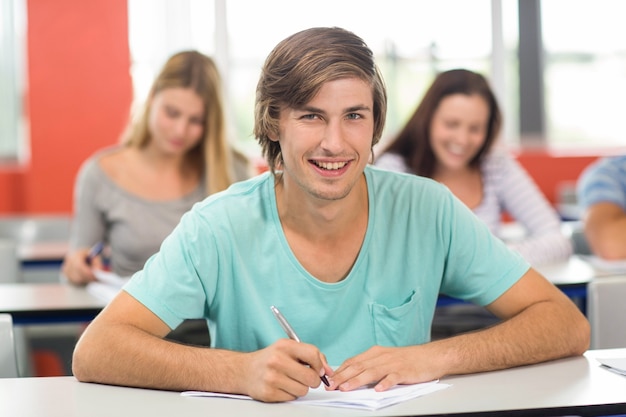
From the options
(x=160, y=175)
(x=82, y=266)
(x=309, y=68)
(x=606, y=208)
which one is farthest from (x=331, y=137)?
(x=606, y=208)

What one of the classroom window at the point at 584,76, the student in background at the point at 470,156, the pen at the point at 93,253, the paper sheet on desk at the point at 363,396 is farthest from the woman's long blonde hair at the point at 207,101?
the classroom window at the point at 584,76

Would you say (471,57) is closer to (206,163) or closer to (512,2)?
(512,2)

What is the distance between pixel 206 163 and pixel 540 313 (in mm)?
1724

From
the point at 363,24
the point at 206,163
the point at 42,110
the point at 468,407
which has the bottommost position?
the point at 468,407

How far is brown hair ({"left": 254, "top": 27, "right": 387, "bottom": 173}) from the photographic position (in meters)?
1.79

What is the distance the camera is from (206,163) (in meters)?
3.33

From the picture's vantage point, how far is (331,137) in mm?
1798

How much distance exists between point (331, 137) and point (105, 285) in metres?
1.33

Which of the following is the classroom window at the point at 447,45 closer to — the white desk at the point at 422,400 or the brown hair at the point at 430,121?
the brown hair at the point at 430,121

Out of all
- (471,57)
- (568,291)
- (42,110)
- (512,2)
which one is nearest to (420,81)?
(471,57)

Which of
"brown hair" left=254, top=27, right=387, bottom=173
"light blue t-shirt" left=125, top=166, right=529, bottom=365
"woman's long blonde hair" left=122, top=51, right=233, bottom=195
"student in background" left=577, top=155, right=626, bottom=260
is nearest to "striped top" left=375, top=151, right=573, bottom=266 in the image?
"student in background" left=577, top=155, right=626, bottom=260

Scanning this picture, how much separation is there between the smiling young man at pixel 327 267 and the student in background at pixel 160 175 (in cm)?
128

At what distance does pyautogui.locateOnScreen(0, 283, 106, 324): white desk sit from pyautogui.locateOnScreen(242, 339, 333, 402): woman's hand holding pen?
3.70 ft

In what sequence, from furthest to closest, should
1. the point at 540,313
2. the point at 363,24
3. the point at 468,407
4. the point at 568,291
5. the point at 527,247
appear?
the point at 363,24 → the point at 527,247 → the point at 568,291 → the point at 540,313 → the point at 468,407
